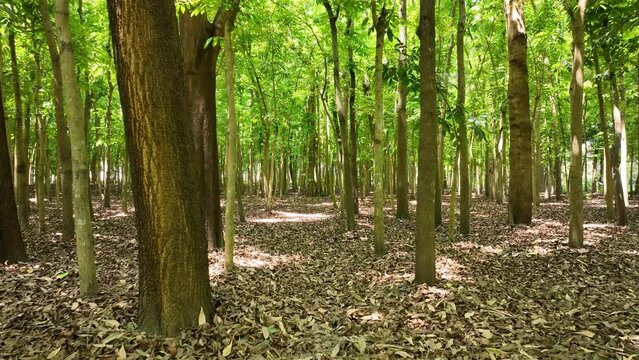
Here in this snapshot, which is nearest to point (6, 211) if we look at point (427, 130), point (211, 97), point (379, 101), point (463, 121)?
point (211, 97)

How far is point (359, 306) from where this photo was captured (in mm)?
4344

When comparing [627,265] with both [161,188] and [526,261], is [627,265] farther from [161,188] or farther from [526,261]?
[161,188]

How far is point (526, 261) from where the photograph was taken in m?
5.81

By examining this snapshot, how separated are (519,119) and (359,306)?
21.0ft

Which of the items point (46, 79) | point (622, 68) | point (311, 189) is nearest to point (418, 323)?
point (622, 68)

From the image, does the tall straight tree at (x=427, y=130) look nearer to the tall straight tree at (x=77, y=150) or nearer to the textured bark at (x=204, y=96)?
the textured bark at (x=204, y=96)

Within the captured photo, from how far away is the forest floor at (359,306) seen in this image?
10.8 feet

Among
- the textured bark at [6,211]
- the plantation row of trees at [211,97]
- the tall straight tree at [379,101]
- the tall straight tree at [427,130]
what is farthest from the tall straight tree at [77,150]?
the tall straight tree at [379,101]

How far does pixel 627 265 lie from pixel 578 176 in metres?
1.45

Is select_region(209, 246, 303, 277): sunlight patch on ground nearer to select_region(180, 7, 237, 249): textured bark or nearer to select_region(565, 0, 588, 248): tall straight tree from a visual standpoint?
select_region(180, 7, 237, 249): textured bark

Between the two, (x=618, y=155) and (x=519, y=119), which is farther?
(x=618, y=155)

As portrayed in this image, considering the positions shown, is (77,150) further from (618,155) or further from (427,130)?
(618,155)

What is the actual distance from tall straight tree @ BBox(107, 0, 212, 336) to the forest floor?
0.33 meters

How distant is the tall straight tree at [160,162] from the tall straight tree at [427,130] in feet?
8.26
